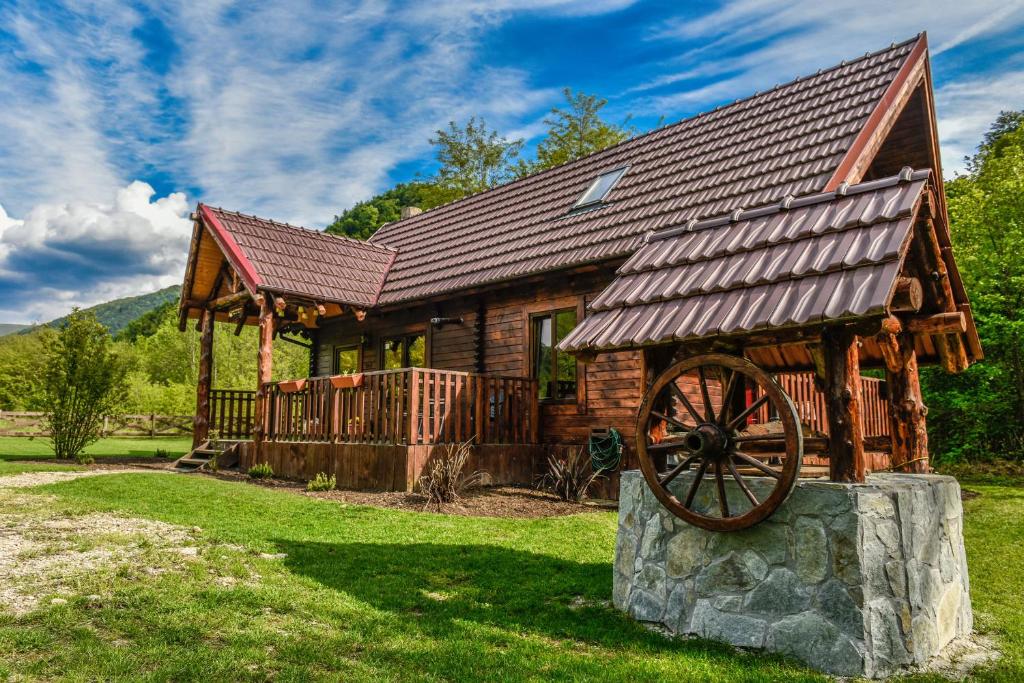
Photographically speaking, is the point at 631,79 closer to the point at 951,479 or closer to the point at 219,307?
the point at 219,307

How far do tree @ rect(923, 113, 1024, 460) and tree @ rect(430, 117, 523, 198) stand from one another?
20.1 metres

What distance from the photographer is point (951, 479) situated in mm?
5566

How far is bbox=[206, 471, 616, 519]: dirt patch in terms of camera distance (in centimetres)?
966

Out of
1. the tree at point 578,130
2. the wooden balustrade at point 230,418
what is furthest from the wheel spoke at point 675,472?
the tree at point 578,130

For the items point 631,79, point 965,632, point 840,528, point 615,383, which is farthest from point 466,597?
point 631,79

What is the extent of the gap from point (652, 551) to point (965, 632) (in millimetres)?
2411

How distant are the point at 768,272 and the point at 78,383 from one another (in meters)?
15.1

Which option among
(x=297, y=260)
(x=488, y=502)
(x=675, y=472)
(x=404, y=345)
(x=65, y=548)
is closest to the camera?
(x=675, y=472)

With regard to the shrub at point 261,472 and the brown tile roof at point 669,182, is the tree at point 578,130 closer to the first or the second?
the brown tile roof at point 669,182

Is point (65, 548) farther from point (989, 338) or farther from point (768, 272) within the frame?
point (989, 338)

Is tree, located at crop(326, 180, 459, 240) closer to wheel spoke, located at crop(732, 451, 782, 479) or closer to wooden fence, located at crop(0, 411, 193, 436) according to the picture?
wooden fence, located at crop(0, 411, 193, 436)

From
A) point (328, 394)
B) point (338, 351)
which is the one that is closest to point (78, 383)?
point (338, 351)

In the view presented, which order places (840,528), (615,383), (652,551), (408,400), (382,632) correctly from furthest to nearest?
1. (615,383)
2. (408,400)
3. (652,551)
4. (382,632)
5. (840,528)

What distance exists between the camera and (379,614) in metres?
5.16
